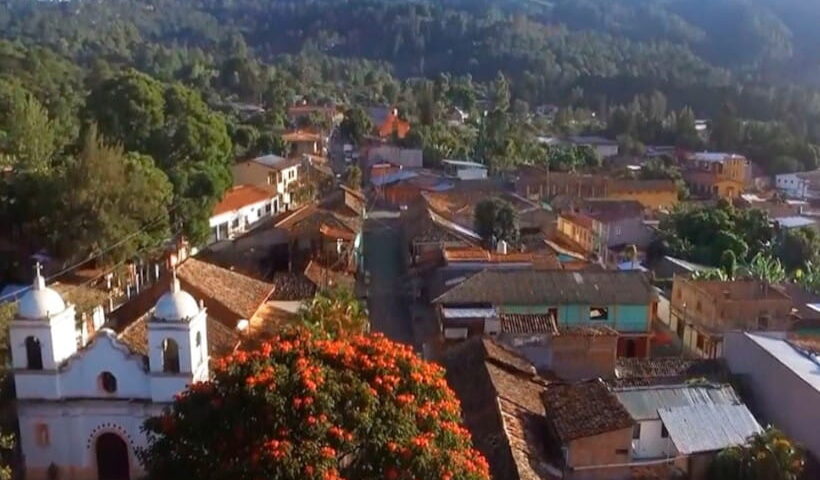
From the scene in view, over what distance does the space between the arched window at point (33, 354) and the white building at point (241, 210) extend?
17616mm

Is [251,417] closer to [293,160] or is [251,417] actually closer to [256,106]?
[293,160]

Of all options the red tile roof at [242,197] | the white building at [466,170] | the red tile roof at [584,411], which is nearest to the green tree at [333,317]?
the red tile roof at [584,411]

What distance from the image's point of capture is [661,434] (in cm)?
1762

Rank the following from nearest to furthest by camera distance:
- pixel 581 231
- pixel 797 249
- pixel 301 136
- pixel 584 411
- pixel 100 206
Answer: pixel 584 411, pixel 100 206, pixel 797 249, pixel 581 231, pixel 301 136

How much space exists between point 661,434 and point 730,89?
80399mm

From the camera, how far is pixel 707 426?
56.9 ft

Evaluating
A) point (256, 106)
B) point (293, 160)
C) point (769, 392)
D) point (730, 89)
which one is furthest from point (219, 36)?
point (769, 392)

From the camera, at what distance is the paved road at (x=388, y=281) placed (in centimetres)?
2680

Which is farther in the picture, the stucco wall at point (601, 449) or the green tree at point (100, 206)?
the green tree at point (100, 206)

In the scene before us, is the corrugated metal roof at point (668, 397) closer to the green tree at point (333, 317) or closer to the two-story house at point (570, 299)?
the green tree at point (333, 317)

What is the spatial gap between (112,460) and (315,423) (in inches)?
289

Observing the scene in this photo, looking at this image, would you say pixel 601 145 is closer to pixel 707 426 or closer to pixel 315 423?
pixel 707 426

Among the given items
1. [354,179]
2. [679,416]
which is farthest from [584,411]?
[354,179]

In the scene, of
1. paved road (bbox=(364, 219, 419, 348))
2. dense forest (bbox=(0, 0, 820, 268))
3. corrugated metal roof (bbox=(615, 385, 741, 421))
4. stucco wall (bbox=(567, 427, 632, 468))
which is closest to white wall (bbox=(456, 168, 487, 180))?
dense forest (bbox=(0, 0, 820, 268))
